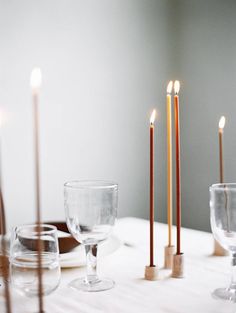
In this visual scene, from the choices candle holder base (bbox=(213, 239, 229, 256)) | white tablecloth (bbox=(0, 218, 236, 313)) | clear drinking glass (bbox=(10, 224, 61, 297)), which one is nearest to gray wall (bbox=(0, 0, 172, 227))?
white tablecloth (bbox=(0, 218, 236, 313))

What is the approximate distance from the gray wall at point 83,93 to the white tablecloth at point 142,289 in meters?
1.12

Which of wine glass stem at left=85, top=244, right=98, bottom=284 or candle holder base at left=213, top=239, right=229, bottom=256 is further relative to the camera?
candle holder base at left=213, top=239, right=229, bottom=256

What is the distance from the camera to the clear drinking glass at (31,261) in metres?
0.78

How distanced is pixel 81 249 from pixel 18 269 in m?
0.31

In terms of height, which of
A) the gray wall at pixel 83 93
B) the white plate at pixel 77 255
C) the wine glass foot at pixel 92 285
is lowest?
Result: the wine glass foot at pixel 92 285

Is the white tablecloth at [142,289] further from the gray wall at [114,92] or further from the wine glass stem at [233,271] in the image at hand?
the gray wall at [114,92]

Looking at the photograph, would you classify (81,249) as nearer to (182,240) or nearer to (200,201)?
(182,240)

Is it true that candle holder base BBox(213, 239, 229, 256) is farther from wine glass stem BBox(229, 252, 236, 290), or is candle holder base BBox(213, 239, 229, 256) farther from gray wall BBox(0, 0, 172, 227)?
gray wall BBox(0, 0, 172, 227)

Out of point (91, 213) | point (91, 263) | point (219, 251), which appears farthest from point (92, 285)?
point (219, 251)

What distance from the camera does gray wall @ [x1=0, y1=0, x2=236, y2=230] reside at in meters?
2.20

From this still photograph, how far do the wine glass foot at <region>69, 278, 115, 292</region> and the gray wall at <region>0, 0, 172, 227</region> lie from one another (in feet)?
4.23

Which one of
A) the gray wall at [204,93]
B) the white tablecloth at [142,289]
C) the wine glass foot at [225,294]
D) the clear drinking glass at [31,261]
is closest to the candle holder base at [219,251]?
the white tablecloth at [142,289]

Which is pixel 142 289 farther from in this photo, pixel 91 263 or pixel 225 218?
pixel 225 218

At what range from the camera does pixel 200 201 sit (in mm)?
2766
